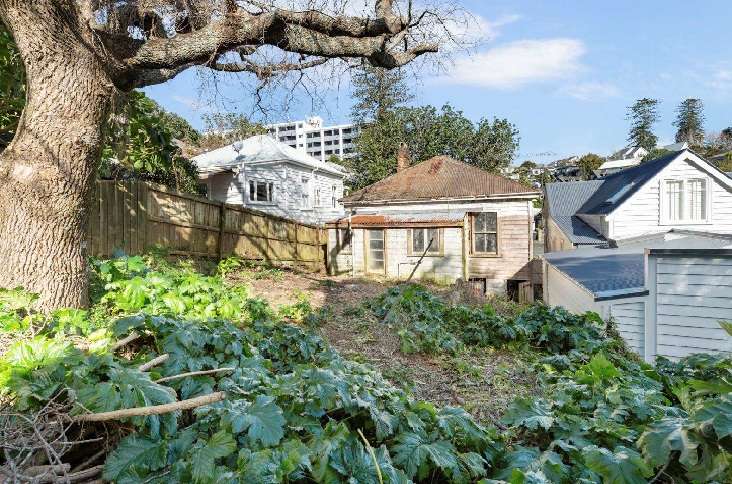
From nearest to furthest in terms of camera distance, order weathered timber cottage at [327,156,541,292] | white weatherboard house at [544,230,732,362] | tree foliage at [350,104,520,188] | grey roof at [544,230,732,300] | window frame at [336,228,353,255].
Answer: white weatherboard house at [544,230,732,362] < grey roof at [544,230,732,300] < weathered timber cottage at [327,156,541,292] < window frame at [336,228,353,255] < tree foliage at [350,104,520,188]

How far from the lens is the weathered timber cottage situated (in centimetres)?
1697

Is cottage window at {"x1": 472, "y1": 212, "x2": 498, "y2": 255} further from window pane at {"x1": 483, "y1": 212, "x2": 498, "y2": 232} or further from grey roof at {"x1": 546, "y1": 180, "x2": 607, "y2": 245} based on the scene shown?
grey roof at {"x1": 546, "y1": 180, "x2": 607, "y2": 245}

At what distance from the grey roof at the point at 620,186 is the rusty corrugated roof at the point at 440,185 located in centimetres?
291

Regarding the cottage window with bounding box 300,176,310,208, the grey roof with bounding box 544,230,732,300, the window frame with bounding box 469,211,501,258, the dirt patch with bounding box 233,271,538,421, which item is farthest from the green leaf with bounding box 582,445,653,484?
the cottage window with bounding box 300,176,310,208

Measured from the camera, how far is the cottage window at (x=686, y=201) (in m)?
15.9

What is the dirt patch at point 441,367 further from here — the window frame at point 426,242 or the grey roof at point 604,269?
the window frame at point 426,242

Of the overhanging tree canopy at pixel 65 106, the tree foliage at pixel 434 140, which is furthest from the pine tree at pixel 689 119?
the overhanging tree canopy at pixel 65 106

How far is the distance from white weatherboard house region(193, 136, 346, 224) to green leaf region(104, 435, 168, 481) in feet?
63.2

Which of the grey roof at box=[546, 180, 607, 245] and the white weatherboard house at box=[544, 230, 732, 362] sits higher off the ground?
the grey roof at box=[546, 180, 607, 245]

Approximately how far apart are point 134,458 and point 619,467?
190cm

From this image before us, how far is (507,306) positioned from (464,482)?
27.9ft

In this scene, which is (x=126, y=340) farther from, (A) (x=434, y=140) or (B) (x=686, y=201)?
(A) (x=434, y=140)

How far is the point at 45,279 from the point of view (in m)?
4.30

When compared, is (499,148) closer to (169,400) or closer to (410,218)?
(410,218)
